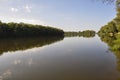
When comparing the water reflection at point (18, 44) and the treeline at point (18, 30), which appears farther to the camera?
the treeline at point (18, 30)

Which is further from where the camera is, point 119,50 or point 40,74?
point 119,50

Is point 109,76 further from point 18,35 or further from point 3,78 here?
point 18,35

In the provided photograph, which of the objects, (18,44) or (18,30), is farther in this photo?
(18,30)

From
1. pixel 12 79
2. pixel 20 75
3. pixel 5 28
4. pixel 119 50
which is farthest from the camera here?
pixel 5 28

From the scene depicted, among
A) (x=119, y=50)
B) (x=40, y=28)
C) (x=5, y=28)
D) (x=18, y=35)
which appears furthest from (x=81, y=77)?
(x=40, y=28)

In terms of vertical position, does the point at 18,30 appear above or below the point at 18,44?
above

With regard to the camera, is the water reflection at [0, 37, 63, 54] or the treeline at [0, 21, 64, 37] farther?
the treeline at [0, 21, 64, 37]

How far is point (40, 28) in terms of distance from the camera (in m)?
149

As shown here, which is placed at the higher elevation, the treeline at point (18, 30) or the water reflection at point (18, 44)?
the treeline at point (18, 30)

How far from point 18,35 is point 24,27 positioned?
28.5 ft

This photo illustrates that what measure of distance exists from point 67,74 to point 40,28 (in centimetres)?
13130

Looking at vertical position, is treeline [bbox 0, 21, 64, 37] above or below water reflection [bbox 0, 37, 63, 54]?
above

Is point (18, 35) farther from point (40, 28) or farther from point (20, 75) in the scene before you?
point (20, 75)

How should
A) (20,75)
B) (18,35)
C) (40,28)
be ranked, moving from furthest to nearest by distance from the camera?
(40,28), (18,35), (20,75)
